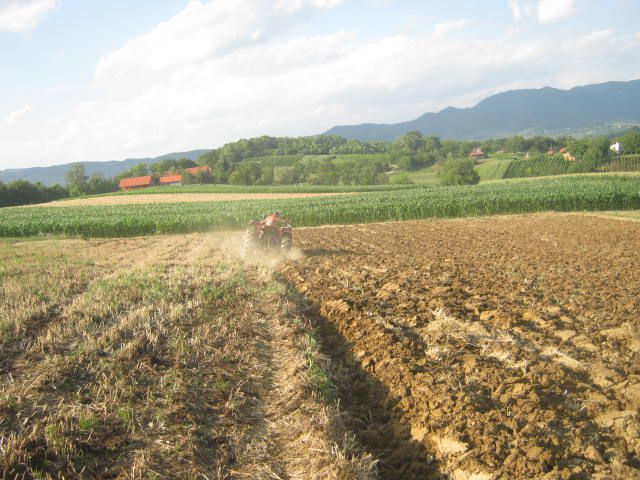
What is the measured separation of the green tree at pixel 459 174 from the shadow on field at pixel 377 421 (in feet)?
213

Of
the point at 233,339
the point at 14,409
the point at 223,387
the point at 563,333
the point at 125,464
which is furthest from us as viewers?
the point at 233,339

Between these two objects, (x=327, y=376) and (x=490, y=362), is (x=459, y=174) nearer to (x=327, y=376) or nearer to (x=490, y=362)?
(x=490, y=362)

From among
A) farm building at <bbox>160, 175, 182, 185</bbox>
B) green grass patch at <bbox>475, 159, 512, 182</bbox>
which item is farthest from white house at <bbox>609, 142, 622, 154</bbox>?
farm building at <bbox>160, 175, 182, 185</bbox>

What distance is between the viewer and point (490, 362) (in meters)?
5.66

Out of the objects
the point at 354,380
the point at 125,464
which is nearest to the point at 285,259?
the point at 354,380

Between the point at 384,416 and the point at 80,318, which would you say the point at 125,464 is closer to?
the point at 384,416

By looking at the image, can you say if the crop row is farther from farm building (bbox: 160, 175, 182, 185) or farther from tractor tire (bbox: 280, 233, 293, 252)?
farm building (bbox: 160, 175, 182, 185)

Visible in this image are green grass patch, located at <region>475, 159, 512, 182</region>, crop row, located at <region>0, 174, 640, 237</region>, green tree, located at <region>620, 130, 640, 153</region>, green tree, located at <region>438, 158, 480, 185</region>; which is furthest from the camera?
green tree, located at <region>620, 130, 640, 153</region>

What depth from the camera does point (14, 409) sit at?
4.71 meters

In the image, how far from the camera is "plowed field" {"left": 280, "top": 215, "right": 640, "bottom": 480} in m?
3.97

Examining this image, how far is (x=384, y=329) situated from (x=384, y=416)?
6.64ft

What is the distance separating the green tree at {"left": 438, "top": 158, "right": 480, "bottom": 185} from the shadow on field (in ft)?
213

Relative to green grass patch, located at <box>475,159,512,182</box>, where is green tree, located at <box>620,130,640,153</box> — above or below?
above

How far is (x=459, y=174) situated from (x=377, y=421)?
67245 mm
